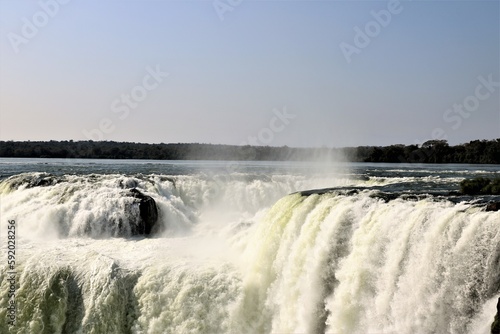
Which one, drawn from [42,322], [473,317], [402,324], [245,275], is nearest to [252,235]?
[245,275]

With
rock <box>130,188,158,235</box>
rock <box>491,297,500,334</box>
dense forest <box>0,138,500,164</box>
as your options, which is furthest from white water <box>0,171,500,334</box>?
dense forest <box>0,138,500,164</box>

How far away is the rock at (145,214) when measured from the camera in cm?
1878

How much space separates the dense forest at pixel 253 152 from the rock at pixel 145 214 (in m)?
29.5

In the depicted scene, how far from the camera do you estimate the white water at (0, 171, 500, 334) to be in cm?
832

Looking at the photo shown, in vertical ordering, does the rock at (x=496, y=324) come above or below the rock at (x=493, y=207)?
below

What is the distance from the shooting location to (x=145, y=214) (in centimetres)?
1916

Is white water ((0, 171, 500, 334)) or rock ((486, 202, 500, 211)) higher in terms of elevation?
rock ((486, 202, 500, 211))

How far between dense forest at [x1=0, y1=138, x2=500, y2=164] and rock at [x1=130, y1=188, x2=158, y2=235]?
29504mm

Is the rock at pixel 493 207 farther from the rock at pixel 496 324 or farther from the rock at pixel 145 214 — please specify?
the rock at pixel 145 214

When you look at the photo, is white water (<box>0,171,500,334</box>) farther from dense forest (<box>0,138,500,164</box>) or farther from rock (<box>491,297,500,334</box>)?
dense forest (<box>0,138,500,164</box>)

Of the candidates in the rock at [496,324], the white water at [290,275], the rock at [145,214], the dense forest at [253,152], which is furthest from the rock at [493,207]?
the dense forest at [253,152]

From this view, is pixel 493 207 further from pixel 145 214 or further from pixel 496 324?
pixel 145 214

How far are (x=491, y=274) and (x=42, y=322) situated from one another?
8871 millimetres

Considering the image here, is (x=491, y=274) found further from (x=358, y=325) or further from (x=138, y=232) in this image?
(x=138, y=232)
